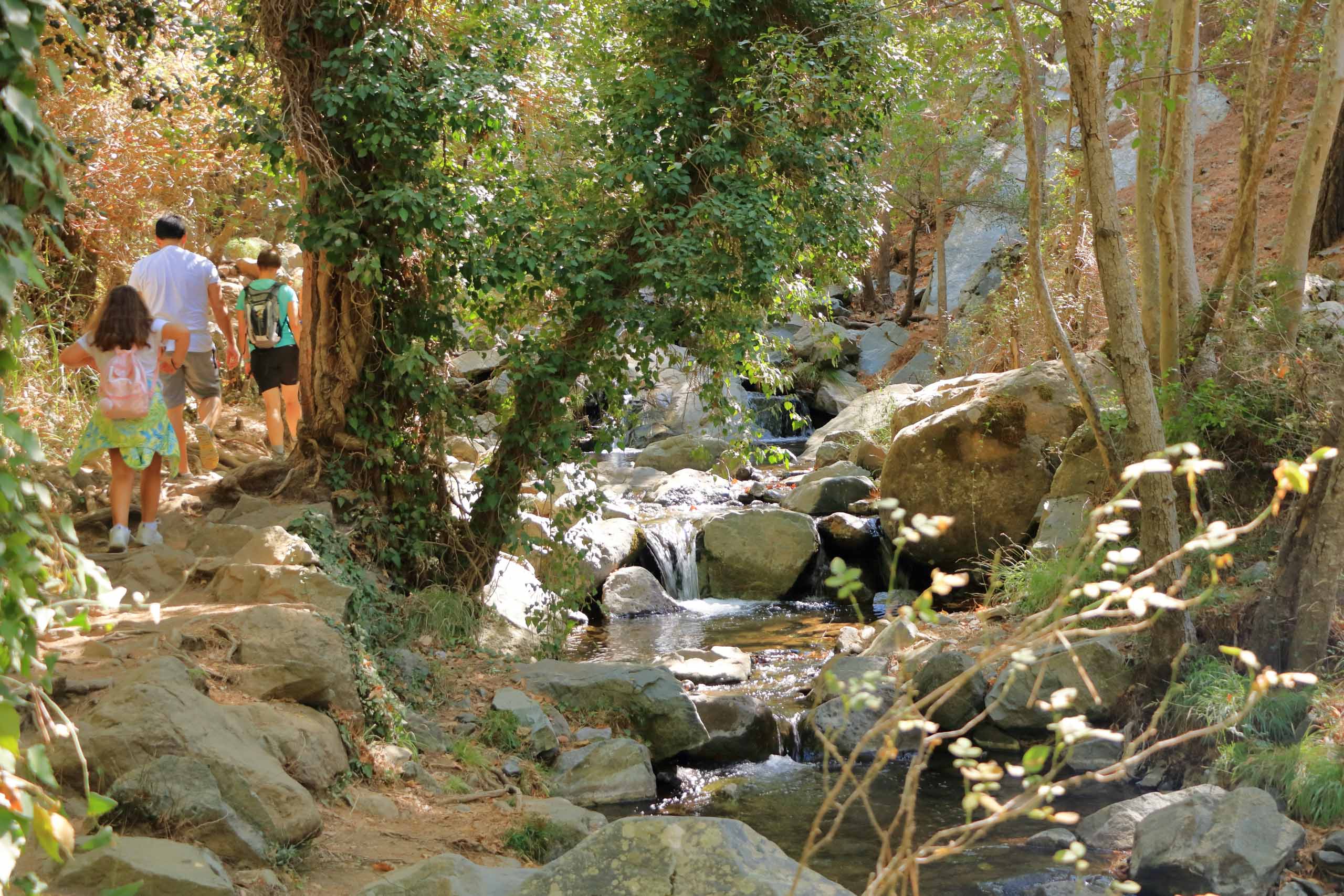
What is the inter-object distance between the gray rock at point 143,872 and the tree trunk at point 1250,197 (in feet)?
28.2

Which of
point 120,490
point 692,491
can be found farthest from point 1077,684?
point 692,491

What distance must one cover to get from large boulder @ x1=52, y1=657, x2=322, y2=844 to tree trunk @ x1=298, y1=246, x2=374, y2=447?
10.8 feet

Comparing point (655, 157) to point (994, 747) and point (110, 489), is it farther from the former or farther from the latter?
point (994, 747)

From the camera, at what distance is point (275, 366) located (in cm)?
860

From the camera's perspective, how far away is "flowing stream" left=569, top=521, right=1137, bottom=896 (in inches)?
235

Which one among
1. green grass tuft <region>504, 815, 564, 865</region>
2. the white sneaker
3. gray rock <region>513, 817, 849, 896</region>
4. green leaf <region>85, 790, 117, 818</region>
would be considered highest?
green leaf <region>85, 790, 117, 818</region>

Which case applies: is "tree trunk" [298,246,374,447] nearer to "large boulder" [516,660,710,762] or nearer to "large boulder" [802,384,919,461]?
"large boulder" [516,660,710,762]

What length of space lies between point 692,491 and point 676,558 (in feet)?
7.29

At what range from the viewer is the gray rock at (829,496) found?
13.6m

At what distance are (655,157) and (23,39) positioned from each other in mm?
6517

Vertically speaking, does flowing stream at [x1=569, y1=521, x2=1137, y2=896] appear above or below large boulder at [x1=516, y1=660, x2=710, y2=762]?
below

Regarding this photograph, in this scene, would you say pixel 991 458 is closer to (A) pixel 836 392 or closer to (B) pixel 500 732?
(B) pixel 500 732

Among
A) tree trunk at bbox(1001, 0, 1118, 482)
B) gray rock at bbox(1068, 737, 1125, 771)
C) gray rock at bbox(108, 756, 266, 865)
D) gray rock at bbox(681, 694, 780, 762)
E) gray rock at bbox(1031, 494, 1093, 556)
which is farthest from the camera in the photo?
gray rock at bbox(1031, 494, 1093, 556)

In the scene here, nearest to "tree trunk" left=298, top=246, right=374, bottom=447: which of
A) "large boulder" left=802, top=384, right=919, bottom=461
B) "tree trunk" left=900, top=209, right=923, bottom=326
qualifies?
"large boulder" left=802, top=384, right=919, bottom=461
